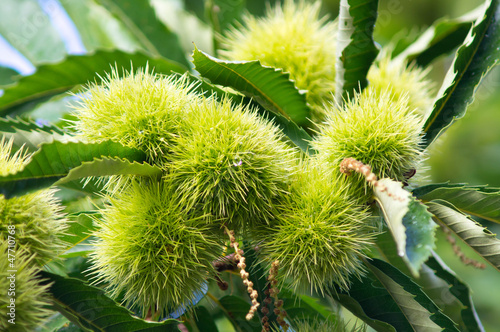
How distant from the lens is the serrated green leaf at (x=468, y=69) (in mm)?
1274

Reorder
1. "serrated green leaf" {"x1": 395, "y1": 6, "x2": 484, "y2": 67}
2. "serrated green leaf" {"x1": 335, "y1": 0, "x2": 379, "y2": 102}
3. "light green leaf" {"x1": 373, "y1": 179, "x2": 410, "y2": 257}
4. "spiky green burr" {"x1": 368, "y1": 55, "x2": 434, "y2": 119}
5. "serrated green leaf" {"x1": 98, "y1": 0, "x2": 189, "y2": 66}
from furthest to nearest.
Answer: "serrated green leaf" {"x1": 98, "y1": 0, "x2": 189, "y2": 66}, "serrated green leaf" {"x1": 395, "y1": 6, "x2": 484, "y2": 67}, "spiky green burr" {"x1": 368, "y1": 55, "x2": 434, "y2": 119}, "serrated green leaf" {"x1": 335, "y1": 0, "x2": 379, "y2": 102}, "light green leaf" {"x1": 373, "y1": 179, "x2": 410, "y2": 257}

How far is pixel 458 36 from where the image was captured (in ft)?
5.94

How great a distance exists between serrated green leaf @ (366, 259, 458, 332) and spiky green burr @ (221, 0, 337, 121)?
546mm

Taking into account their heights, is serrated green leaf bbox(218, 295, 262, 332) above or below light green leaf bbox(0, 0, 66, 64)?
below

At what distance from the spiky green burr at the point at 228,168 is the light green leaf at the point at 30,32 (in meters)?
1.32

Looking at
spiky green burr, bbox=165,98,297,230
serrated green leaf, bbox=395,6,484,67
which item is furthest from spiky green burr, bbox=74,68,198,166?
serrated green leaf, bbox=395,6,484,67

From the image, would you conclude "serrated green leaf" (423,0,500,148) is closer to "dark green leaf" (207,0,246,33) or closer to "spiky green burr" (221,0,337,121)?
"spiky green burr" (221,0,337,121)

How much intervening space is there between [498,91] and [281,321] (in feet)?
10.8

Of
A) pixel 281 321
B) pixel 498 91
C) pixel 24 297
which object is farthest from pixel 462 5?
pixel 24 297

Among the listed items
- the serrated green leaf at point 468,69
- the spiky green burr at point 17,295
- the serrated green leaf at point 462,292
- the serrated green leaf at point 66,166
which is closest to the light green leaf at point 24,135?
the serrated green leaf at point 66,166

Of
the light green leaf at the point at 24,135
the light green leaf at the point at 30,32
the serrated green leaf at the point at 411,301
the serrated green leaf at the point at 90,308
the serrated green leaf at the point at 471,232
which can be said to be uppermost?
the light green leaf at the point at 30,32

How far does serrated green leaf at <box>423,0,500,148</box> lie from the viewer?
1.27 m

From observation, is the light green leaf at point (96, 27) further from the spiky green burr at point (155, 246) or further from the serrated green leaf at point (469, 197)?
the serrated green leaf at point (469, 197)

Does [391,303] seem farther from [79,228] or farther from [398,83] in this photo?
[79,228]
